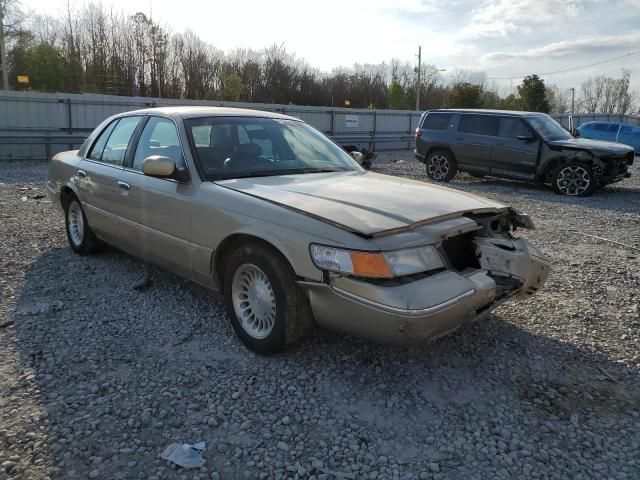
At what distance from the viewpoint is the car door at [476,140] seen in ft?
39.1

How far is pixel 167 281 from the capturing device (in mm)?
A: 4812

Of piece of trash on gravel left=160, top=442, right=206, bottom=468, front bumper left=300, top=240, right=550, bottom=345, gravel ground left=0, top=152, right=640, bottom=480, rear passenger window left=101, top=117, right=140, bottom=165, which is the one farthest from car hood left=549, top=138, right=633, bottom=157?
piece of trash on gravel left=160, top=442, right=206, bottom=468

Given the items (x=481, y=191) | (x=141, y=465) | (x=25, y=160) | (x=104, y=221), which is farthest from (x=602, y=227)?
(x=25, y=160)

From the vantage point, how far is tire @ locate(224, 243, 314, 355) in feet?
10.2

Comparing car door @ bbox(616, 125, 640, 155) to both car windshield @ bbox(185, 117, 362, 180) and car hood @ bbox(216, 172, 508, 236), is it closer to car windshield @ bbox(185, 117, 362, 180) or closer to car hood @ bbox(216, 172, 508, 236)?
car windshield @ bbox(185, 117, 362, 180)

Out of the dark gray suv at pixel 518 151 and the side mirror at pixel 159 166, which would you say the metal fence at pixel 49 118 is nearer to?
the dark gray suv at pixel 518 151

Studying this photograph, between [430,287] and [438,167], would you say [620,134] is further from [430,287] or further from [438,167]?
[430,287]

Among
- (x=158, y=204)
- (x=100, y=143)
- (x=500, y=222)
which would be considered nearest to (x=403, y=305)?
(x=500, y=222)

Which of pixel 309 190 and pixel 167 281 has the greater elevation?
pixel 309 190

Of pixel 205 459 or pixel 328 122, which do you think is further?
pixel 328 122

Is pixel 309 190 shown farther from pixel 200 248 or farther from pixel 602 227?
pixel 602 227

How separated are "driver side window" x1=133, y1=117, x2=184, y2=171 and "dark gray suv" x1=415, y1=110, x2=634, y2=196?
9.14 meters

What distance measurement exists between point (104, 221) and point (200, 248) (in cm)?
172

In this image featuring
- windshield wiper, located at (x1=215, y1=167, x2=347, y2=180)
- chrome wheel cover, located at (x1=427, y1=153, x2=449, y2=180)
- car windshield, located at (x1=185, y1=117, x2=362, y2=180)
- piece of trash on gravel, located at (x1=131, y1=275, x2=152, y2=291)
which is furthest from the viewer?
chrome wheel cover, located at (x1=427, y1=153, x2=449, y2=180)
